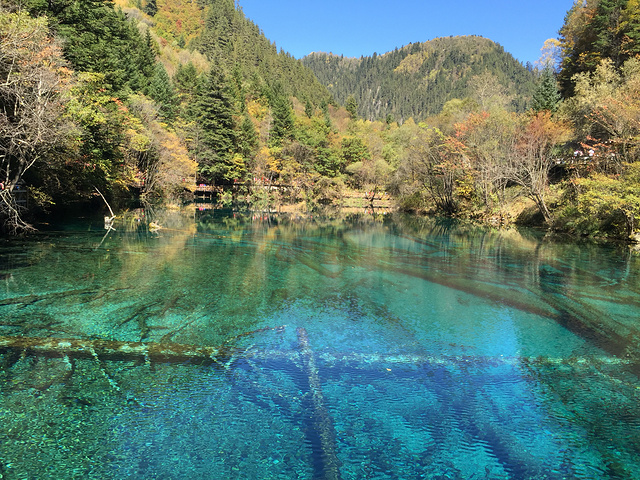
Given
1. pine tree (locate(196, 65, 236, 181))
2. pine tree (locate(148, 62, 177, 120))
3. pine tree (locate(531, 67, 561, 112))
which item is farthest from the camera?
pine tree (locate(196, 65, 236, 181))

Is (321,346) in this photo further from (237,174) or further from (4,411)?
(237,174)

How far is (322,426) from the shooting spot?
4641 millimetres

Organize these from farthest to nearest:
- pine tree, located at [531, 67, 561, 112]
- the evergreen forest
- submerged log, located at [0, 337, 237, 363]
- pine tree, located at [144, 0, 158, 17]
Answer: pine tree, located at [144, 0, 158, 17] < pine tree, located at [531, 67, 561, 112] < the evergreen forest < submerged log, located at [0, 337, 237, 363]

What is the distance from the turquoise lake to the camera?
4.11m

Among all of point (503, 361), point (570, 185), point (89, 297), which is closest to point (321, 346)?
point (503, 361)

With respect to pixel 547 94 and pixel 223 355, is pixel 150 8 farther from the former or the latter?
pixel 223 355

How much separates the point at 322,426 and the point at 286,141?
149 feet

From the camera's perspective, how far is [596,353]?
687 centimetres

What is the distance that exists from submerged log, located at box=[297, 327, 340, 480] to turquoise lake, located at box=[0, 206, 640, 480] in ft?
0.06

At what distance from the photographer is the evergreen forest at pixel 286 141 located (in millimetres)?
15070

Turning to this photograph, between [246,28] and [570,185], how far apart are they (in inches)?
4439

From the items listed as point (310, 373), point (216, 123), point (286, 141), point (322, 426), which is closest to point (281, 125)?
point (286, 141)

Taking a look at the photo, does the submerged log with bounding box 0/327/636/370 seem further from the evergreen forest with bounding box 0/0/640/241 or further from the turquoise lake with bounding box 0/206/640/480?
the evergreen forest with bounding box 0/0/640/241

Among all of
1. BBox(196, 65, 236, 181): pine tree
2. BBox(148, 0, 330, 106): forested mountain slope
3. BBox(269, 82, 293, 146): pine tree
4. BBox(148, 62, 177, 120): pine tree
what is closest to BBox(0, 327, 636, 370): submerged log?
BBox(196, 65, 236, 181): pine tree
